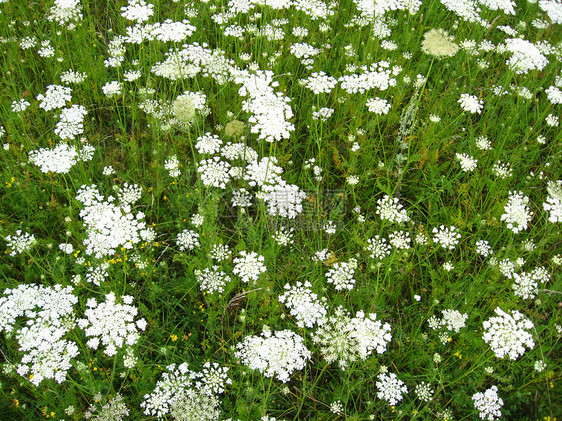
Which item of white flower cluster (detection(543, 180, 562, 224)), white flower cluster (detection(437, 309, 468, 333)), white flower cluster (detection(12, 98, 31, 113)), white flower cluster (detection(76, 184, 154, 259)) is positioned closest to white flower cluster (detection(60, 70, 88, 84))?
white flower cluster (detection(12, 98, 31, 113))

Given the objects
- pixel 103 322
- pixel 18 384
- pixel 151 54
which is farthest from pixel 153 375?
pixel 151 54

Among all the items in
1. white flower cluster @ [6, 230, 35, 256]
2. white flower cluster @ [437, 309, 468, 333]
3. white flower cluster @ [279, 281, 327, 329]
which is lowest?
white flower cluster @ [437, 309, 468, 333]

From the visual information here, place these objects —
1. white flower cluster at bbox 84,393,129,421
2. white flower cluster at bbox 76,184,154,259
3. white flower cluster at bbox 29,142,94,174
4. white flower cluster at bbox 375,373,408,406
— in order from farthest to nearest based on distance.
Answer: white flower cluster at bbox 29,142,94,174 < white flower cluster at bbox 76,184,154,259 < white flower cluster at bbox 375,373,408,406 < white flower cluster at bbox 84,393,129,421

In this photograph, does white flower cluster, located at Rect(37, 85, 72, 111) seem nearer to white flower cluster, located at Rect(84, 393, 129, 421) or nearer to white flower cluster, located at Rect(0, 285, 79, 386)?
white flower cluster, located at Rect(0, 285, 79, 386)

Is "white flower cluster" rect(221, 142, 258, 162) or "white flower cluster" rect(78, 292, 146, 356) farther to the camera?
"white flower cluster" rect(221, 142, 258, 162)

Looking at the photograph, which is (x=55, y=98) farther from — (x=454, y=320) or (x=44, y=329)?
(x=454, y=320)

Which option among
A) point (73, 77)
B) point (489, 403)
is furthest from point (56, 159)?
point (489, 403)

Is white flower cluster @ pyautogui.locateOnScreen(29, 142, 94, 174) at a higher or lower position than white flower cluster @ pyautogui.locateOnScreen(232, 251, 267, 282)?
higher
